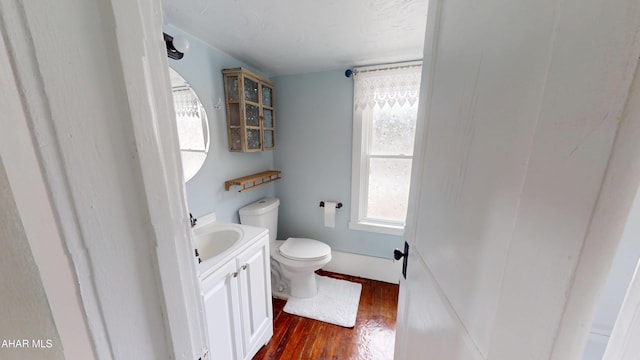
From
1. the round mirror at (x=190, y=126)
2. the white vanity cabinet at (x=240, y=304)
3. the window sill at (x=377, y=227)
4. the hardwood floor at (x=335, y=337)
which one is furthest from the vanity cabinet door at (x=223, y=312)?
the window sill at (x=377, y=227)

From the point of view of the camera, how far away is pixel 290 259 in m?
1.75

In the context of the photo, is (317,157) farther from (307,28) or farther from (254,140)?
(307,28)

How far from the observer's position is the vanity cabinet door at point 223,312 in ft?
3.25

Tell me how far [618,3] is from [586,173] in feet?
0.57

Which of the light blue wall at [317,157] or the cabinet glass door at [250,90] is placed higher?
the cabinet glass door at [250,90]

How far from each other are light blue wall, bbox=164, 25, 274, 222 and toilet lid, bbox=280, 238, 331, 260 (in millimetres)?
501

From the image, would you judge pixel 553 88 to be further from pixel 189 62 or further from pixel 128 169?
pixel 189 62

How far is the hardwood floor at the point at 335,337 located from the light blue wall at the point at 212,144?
93cm

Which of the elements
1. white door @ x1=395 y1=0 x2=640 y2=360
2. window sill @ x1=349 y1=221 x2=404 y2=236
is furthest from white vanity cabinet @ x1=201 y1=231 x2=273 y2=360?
window sill @ x1=349 y1=221 x2=404 y2=236

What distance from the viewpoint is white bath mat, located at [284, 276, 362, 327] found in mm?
1693

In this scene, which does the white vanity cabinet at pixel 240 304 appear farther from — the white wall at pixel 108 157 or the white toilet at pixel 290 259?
the white wall at pixel 108 157

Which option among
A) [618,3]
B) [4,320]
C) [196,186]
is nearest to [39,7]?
[4,320]

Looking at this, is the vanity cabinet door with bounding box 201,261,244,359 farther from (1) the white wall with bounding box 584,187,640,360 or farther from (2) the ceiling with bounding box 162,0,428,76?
(2) the ceiling with bounding box 162,0,428,76

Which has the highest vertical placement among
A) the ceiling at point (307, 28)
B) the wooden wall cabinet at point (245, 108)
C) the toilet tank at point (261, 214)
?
the ceiling at point (307, 28)
